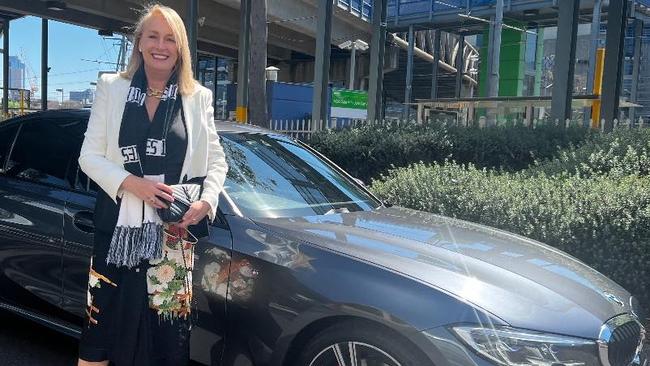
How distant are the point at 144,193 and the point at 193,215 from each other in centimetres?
21

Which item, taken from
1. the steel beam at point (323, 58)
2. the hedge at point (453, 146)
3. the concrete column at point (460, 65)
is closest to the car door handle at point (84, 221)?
the hedge at point (453, 146)

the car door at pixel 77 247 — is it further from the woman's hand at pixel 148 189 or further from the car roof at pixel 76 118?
the woman's hand at pixel 148 189

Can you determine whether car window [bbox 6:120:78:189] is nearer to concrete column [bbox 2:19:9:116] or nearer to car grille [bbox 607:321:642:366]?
car grille [bbox 607:321:642:366]

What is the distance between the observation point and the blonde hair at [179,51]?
242 cm

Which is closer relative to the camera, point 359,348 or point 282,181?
point 359,348

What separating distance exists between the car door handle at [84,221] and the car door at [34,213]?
0.15 m

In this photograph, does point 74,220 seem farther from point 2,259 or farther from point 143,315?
point 143,315

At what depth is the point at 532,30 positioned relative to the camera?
2800 cm

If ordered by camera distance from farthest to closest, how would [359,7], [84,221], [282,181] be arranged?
[359,7] < [282,181] < [84,221]

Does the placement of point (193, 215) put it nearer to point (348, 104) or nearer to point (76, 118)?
point (76, 118)

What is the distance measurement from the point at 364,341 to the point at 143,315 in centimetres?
88

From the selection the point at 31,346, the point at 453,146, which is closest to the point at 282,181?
the point at 31,346

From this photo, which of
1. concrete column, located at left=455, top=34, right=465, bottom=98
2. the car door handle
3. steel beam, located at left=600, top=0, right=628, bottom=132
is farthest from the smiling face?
concrete column, located at left=455, top=34, right=465, bottom=98

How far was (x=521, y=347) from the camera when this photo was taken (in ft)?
7.34
